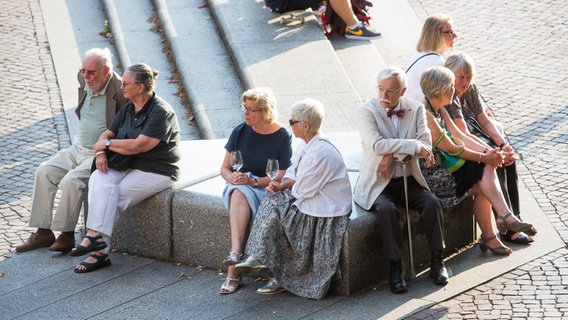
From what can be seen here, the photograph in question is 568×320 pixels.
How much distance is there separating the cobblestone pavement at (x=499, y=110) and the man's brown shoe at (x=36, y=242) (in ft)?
0.55

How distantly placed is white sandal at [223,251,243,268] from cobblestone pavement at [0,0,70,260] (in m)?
2.32

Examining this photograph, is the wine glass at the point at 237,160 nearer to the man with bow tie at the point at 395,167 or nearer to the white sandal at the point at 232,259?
the white sandal at the point at 232,259

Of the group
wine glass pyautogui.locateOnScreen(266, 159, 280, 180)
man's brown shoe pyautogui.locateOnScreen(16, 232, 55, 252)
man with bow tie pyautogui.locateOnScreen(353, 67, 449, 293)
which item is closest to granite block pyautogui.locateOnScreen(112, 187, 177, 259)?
man's brown shoe pyautogui.locateOnScreen(16, 232, 55, 252)

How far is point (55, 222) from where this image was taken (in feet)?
28.2

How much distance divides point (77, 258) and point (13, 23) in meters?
6.44

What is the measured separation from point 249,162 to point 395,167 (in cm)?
113

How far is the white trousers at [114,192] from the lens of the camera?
816 centimetres

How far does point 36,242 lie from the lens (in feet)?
29.0

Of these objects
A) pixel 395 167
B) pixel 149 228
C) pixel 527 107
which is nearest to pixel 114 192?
pixel 149 228

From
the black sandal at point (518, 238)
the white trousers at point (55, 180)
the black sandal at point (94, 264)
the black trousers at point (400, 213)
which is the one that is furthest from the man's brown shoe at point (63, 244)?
the black sandal at point (518, 238)

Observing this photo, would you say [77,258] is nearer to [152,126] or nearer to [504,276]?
[152,126]

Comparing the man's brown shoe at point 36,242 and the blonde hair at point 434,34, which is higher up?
the blonde hair at point 434,34

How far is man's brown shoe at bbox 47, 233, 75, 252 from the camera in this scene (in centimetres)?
869

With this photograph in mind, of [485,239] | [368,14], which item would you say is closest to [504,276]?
[485,239]
